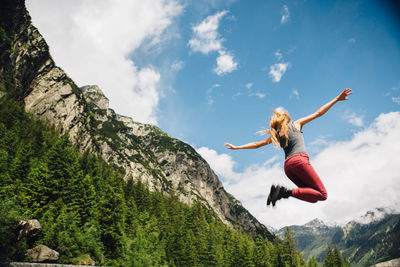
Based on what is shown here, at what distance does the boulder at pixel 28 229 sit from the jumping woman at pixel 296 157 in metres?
21.8

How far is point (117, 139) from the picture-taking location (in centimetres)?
16300

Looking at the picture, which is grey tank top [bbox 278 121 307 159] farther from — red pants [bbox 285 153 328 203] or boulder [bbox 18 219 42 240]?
boulder [bbox 18 219 42 240]

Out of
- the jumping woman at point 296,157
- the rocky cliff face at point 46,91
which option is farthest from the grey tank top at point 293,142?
the rocky cliff face at point 46,91

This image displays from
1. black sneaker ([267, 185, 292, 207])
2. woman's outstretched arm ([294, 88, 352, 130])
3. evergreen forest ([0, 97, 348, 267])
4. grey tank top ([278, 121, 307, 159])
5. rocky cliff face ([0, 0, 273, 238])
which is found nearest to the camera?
black sneaker ([267, 185, 292, 207])

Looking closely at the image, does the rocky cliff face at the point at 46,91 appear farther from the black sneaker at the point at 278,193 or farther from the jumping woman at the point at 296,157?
the black sneaker at the point at 278,193

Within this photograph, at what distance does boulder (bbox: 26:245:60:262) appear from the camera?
57.2 ft

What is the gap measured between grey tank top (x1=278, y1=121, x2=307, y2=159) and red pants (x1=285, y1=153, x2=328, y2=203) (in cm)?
12

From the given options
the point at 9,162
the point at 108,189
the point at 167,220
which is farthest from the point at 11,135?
the point at 167,220

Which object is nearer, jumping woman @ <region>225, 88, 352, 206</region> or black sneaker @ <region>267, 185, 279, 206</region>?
jumping woman @ <region>225, 88, 352, 206</region>

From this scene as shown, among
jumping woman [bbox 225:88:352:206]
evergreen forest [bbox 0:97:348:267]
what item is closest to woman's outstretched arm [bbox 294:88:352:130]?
jumping woman [bbox 225:88:352:206]

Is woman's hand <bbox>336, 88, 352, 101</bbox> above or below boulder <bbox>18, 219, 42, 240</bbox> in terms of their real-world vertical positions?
above

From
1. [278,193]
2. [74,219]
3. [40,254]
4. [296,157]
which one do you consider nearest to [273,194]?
[278,193]

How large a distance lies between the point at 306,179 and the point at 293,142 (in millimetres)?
633

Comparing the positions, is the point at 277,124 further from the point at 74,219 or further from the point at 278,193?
the point at 74,219
